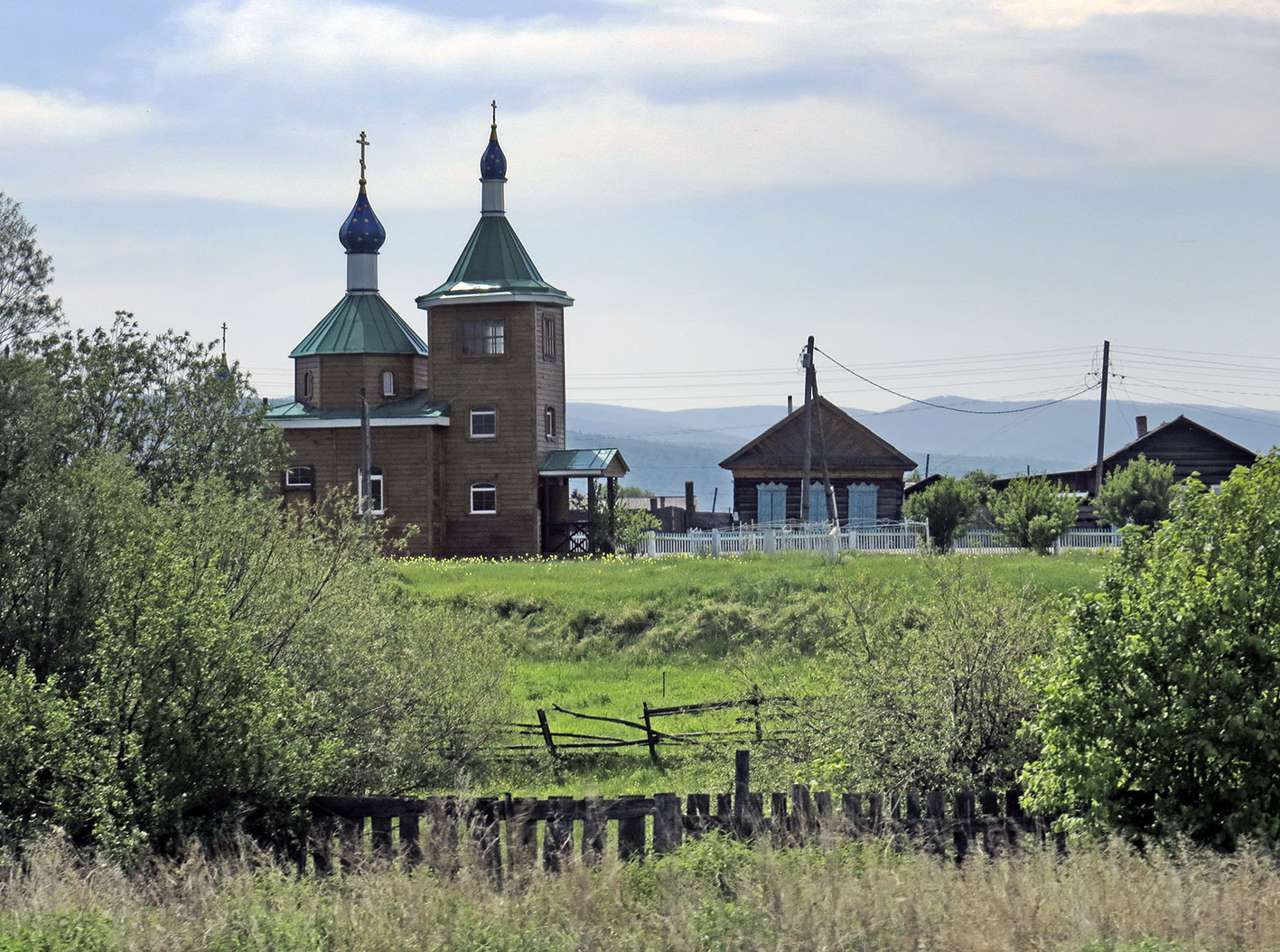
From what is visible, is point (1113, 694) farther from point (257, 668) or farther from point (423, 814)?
point (257, 668)

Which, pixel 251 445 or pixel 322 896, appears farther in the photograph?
pixel 251 445

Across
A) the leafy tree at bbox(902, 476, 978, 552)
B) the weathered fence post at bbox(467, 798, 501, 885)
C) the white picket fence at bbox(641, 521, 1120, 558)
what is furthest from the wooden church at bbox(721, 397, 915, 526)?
the weathered fence post at bbox(467, 798, 501, 885)

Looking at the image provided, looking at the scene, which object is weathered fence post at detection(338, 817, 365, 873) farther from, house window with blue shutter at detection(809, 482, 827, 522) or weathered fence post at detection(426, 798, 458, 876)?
house window with blue shutter at detection(809, 482, 827, 522)

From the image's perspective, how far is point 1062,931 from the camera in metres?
8.05

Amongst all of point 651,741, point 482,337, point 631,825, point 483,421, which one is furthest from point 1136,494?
point 631,825

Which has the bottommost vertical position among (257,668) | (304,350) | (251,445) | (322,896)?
(322,896)

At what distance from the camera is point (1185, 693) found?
10.1m

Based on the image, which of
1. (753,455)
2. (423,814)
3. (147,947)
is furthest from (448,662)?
(753,455)

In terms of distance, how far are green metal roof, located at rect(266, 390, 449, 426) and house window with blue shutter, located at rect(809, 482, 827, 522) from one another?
1661cm

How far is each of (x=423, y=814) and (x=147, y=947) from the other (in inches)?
131

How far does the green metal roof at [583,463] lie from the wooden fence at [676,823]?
33.3 m

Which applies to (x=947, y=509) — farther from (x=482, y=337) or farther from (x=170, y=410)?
(x=170, y=410)

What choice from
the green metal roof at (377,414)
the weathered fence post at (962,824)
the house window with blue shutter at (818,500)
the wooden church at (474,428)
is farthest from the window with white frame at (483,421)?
the weathered fence post at (962,824)

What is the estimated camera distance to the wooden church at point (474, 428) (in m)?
45.2
